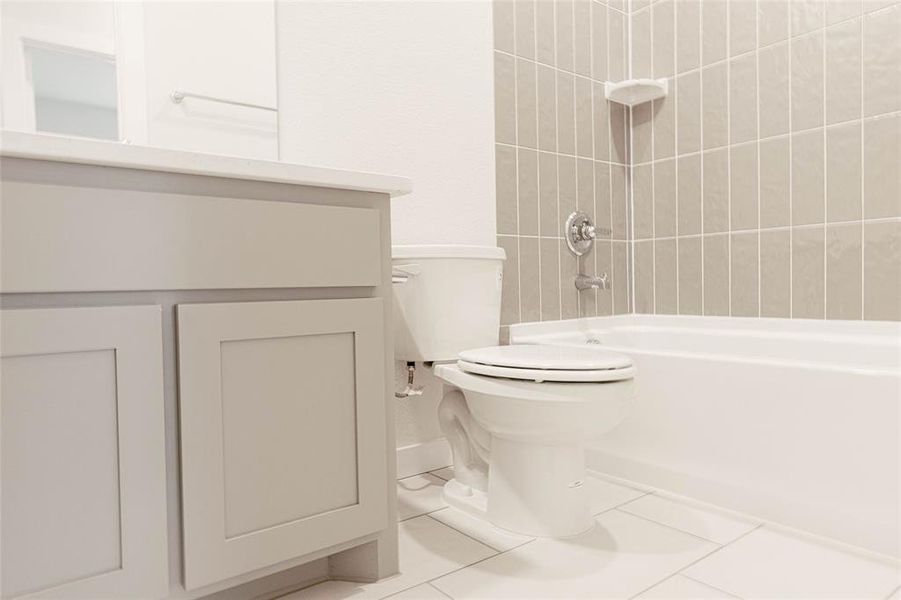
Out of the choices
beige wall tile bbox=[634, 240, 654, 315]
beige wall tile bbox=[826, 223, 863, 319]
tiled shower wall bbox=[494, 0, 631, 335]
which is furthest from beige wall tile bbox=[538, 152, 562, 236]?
beige wall tile bbox=[826, 223, 863, 319]

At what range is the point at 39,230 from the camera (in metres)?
0.78

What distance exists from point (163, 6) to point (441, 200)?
926mm

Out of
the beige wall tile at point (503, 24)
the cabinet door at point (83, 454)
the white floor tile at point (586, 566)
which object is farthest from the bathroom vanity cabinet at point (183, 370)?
the beige wall tile at point (503, 24)

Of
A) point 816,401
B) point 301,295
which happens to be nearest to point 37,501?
point 301,295

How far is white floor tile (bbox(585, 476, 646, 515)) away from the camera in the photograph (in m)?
1.58

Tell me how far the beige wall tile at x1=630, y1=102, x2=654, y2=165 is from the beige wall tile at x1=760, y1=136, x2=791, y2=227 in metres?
0.47

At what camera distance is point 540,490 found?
4.51ft

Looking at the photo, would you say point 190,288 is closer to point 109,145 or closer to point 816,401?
point 109,145

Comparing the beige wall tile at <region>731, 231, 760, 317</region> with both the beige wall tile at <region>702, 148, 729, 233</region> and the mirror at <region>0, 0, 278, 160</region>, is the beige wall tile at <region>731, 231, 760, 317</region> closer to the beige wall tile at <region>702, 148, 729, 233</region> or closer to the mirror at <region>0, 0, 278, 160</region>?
the beige wall tile at <region>702, 148, 729, 233</region>

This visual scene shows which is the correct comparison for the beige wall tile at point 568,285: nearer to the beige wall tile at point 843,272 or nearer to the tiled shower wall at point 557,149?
the tiled shower wall at point 557,149

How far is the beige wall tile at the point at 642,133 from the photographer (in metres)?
2.38

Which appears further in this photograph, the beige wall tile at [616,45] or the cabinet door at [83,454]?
the beige wall tile at [616,45]

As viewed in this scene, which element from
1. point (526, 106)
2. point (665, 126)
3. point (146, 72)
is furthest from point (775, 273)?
point (146, 72)

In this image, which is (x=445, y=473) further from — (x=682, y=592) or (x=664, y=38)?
(x=664, y=38)
